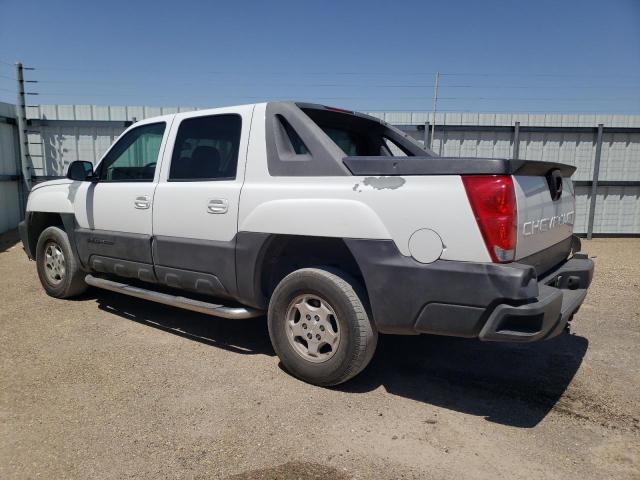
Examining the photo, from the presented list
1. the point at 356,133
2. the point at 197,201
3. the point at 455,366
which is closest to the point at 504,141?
the point at 356,133

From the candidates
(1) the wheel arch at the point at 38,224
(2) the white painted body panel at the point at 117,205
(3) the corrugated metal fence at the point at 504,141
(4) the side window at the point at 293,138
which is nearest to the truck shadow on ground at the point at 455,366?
(2) the white painted body panel at the point at 117,205

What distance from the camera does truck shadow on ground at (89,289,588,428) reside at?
3.23 metres

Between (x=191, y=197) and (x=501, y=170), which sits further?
(x=191, y=197)

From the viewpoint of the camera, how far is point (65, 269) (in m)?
5.32

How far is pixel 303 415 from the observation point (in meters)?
3.01

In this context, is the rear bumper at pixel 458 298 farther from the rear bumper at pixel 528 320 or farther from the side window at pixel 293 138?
the side window at pixel 293 138

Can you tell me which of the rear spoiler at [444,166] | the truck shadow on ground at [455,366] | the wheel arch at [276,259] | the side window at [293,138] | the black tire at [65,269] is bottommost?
the truck shadow on ground at [455,366]

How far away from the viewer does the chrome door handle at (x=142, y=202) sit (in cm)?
430

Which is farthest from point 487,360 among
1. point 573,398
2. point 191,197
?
point 191,197

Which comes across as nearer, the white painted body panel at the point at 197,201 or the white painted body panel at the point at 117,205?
the white painted body panel at the point at 197,201

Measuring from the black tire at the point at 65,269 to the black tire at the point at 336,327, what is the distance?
2.93 m

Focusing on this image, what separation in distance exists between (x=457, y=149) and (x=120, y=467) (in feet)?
32.4

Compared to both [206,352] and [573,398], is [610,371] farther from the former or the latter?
[206,352]

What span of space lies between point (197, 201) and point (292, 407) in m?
1.82
